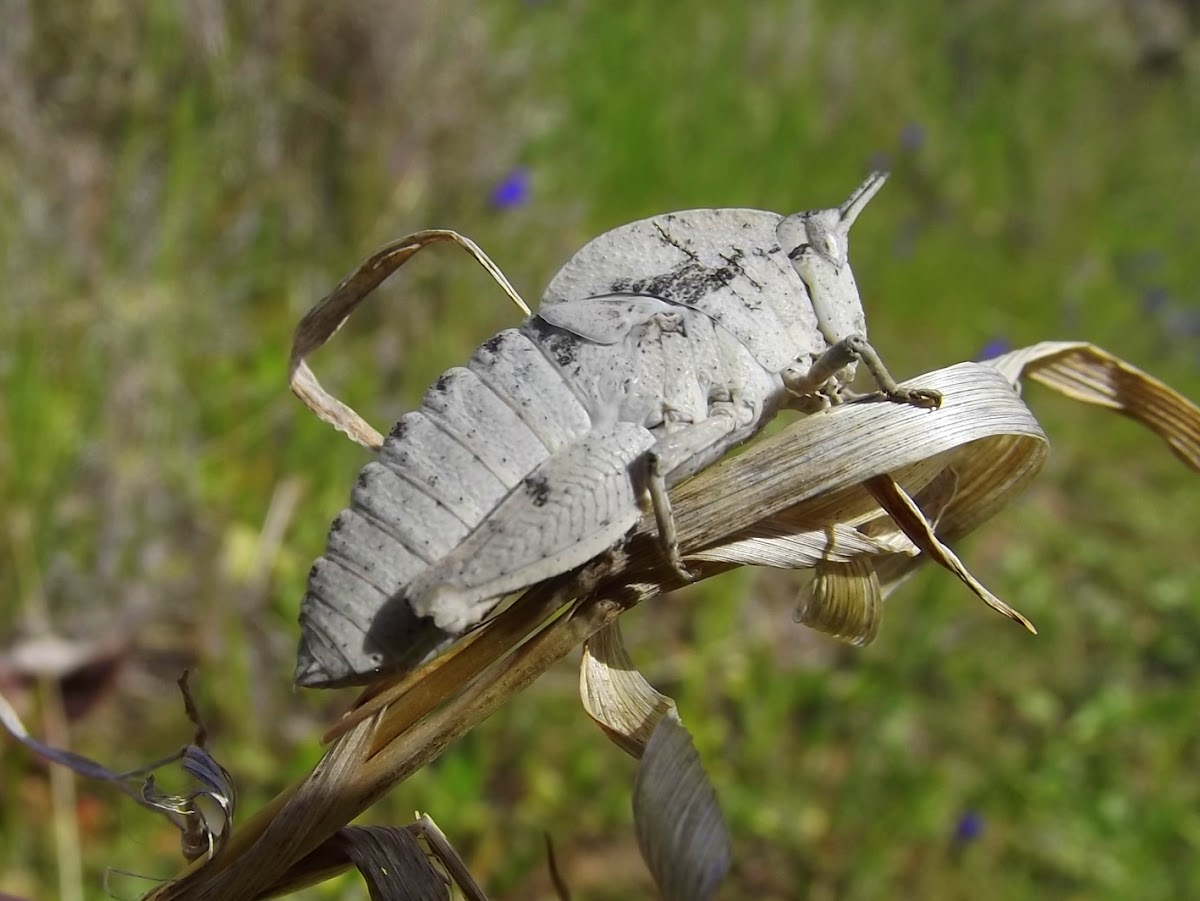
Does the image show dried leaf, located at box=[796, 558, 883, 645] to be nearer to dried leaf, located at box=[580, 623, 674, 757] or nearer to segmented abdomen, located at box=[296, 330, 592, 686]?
dried leaf, located at box=[580, 623, 674, 757]

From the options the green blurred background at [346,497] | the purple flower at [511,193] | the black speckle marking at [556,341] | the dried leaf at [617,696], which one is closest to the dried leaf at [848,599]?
the dried leaf at [617,696]

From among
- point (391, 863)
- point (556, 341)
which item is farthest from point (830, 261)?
point (391, 863)

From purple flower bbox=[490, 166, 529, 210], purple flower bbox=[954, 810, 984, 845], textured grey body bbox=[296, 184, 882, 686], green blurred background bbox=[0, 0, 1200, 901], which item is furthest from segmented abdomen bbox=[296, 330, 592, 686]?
purple flower bbox=[490, 166, 529, 210]

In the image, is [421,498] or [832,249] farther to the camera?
[832,249]

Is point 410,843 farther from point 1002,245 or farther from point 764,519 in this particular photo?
point 1002,245

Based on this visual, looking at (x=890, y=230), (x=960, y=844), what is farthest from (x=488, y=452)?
(x=890, y=230)

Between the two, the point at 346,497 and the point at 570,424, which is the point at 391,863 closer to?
the point at 570,424
